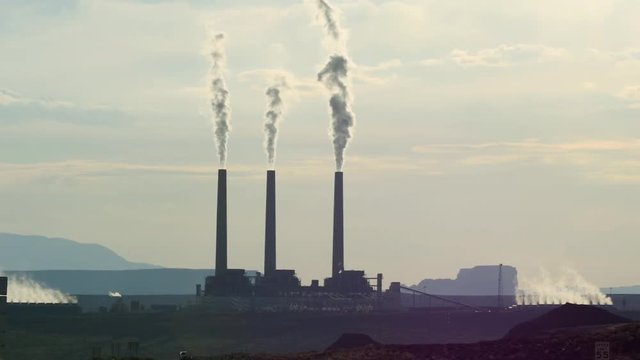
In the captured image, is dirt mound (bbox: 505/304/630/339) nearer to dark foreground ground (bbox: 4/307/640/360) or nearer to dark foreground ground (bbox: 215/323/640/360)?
dark foreground ground (bbox: 215/323/640/360)

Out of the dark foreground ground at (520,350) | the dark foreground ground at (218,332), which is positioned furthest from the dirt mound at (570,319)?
the dark foreground ground at (218,332)

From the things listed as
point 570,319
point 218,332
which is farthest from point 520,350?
point 218,332

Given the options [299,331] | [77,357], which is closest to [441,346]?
[77,357]

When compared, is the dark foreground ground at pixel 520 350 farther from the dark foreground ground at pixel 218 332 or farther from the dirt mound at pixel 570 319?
the dark foreground ground at pixel 218 332

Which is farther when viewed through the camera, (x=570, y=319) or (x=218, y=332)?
(x=218, y=332)

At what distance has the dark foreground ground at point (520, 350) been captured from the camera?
6750 centimetres

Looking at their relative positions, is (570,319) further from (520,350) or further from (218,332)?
(218,332)

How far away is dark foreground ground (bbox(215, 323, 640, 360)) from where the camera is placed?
221 ft

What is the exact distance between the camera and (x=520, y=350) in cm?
6875

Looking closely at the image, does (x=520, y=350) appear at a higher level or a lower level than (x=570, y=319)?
lower

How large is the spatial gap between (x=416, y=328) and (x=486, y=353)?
124687 mm

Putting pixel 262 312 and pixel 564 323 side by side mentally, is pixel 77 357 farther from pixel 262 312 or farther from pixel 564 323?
pixel 564 323

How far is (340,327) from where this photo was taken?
627 feet

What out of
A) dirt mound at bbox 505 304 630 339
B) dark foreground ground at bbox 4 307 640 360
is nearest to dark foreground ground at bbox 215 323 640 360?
dirt mound at bbox 505 304 630 339
